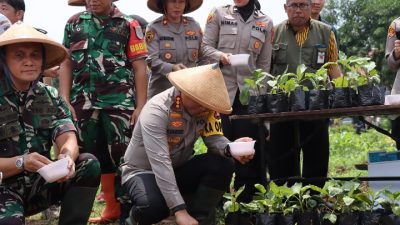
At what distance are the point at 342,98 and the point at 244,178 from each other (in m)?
1.03

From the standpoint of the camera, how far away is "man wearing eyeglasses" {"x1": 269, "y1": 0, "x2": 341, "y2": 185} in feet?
15.8

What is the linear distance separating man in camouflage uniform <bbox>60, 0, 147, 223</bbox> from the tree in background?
26.6 metres

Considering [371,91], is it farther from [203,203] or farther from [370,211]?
[203,203]

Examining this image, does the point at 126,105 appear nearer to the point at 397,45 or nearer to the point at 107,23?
the point at 107,23

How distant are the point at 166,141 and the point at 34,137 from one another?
699mm

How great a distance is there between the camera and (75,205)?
11.4ft

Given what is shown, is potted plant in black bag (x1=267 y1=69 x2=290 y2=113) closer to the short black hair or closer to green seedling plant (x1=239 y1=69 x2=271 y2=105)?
green seedling plant (x1=239 y1=69 x2=271 y2=105)

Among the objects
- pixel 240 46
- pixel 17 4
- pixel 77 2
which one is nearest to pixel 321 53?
pixel 240 46

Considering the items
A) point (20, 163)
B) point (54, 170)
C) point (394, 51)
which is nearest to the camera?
point (54, 170)

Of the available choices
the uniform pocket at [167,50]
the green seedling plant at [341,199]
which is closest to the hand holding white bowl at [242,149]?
the green seedling plant at [341,199]

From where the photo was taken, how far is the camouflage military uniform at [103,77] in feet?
14.2

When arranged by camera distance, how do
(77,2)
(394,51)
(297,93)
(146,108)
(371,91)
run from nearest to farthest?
(146,108)
(371,91)
(297,93)
(394,51)
(77,2)

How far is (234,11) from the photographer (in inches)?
190

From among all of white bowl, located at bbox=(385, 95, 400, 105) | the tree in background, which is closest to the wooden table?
white bowl, located at bbox=(385, 95, 400, 105)
